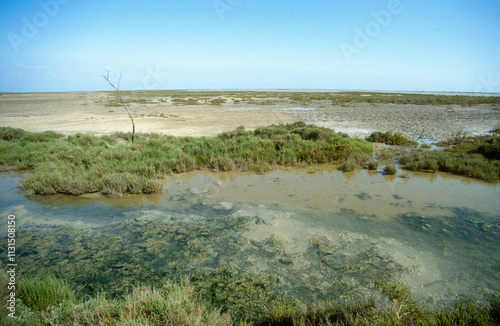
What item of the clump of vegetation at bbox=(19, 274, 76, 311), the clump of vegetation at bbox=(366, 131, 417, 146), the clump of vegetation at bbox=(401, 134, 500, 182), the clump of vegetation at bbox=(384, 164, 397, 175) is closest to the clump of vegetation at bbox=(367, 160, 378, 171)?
the clump of vegetation at bbox=(384, 164, 397, 175)

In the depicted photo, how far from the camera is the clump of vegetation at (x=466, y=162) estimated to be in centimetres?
868

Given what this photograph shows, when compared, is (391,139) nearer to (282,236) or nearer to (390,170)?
(390,170)

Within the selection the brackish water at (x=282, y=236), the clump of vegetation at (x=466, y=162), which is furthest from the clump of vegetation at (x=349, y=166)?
the clump of vegetation at (x=466, y=162)

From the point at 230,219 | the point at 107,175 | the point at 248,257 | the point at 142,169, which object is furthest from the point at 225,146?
the point at 248,257

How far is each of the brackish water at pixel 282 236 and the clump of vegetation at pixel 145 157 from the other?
53 cm

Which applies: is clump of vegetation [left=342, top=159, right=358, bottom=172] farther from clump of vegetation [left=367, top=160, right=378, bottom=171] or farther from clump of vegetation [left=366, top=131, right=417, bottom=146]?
clump of vegetation [left=366, top=131, right=417, bottom=146]

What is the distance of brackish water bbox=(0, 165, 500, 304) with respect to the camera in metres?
3.98

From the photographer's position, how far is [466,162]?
30.7ft

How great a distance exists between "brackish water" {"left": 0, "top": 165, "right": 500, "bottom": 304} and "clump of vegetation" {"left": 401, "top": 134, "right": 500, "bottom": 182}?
2.23ft

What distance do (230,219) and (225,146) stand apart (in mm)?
5896

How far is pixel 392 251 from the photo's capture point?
182 inches

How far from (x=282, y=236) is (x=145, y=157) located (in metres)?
7.24

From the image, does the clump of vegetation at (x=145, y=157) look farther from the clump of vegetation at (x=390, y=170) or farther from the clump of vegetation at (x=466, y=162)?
the clump of vegetation at (x=466, y=162)

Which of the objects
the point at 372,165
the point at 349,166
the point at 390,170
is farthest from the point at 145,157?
the point at 390,170
